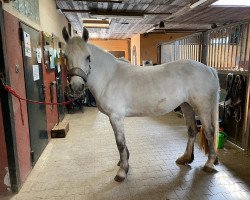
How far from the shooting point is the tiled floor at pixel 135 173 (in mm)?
1986

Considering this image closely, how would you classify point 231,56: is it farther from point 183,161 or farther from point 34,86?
point 34,86

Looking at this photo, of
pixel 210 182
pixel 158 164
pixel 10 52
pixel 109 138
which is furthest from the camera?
pixel 109 138

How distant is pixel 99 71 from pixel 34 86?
1.05m

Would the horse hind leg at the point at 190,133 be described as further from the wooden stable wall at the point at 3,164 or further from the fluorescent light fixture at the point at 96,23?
the fluorescent light fixture at the point at 96,23

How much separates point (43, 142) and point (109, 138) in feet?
3.55

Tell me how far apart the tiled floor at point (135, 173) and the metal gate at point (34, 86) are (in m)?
0.24

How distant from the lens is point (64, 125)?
12.4 ft

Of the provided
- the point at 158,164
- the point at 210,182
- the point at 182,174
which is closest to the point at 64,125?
the point at 158,164

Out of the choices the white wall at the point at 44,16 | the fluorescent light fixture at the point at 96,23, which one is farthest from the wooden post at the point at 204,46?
the fluorescent light fixture at the point at 96,23

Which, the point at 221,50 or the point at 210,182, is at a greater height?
the point at 221,50

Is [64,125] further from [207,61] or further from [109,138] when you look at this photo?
[207,61]

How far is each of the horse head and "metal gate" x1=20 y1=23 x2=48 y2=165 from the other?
73 cm

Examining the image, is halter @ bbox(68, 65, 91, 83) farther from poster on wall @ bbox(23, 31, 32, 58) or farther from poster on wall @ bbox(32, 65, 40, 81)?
poster on wall @ bbox(32, 65, 40, 81)

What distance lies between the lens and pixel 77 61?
1.85 metres
